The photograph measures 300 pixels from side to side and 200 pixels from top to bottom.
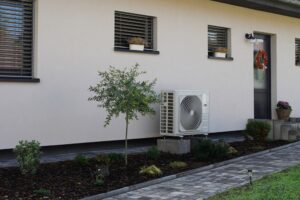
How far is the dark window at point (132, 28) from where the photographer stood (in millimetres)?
10672

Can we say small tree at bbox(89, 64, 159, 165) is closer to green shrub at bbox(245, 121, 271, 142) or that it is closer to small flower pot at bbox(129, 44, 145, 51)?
small flower pot at bbox(129, 44, 145, 51)

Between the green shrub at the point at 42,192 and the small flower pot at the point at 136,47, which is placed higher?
the small flower pot at the point at 136,47

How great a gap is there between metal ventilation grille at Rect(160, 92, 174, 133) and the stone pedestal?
0.29 meters

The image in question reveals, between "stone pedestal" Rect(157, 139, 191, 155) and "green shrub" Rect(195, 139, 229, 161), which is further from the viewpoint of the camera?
"stone pedestal" Rect(157, 139, 191, 155)

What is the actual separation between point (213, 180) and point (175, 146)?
8.21ft

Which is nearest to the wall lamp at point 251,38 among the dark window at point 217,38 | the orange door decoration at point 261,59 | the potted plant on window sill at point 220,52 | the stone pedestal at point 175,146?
the orange door decoration at point 261,59

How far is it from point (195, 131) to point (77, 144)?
103 inches

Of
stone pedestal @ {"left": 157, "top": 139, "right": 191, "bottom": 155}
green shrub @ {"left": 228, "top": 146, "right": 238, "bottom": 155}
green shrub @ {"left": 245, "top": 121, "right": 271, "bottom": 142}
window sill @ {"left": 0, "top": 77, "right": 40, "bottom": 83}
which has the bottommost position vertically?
green shrub @ {"left": 228, "top": 146, "right": 238, "bottom": 155}

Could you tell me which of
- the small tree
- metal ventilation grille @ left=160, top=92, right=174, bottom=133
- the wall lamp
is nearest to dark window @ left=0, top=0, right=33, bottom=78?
the small tree

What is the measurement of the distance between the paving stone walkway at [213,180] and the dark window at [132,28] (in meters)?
3.53

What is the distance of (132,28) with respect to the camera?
10961 mm

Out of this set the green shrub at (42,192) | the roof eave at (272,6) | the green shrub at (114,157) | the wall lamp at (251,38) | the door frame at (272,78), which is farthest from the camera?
the door frame at (272,78)

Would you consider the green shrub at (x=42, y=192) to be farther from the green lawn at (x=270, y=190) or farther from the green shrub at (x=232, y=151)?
the green shrub at (x=232, y=151)

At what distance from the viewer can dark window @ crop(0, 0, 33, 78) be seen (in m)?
8.78
